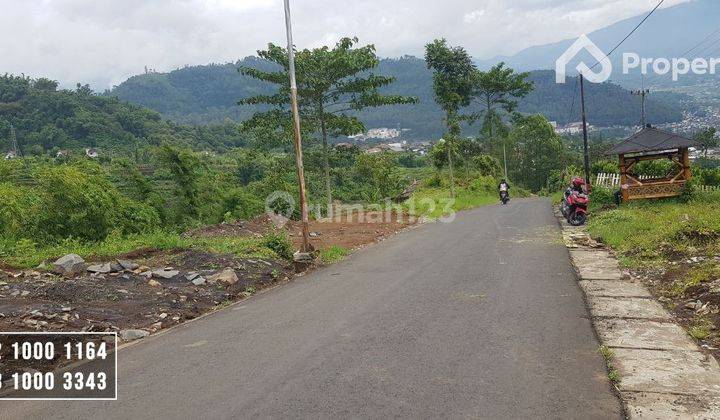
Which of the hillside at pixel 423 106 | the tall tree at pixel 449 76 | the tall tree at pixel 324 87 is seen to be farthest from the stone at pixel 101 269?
the hillside at pixel 423 106

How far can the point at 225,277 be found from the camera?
9.56 metres

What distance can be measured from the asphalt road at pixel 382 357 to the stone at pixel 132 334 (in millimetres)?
203

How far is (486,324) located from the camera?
643 cm

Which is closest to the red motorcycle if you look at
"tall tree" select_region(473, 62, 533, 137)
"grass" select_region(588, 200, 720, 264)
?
"grass" select_region(588, 200, 720, 264)

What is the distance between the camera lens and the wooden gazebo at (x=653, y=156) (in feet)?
57.5

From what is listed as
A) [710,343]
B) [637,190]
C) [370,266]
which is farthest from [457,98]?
[710,343]

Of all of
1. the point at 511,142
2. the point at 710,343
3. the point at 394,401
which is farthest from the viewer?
the point at 511,142

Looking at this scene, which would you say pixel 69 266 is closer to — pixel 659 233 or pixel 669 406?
pixel 669 406

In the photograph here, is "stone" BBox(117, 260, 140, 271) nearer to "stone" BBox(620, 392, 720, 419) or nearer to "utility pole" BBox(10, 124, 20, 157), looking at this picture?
"stone" BBox(620, 392, 720, 419)

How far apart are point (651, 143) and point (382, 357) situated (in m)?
16.4

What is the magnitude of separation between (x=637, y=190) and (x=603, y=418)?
16.4m

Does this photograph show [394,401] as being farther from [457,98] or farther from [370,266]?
[457,98]

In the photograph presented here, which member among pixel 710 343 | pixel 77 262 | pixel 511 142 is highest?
pixel 511 142

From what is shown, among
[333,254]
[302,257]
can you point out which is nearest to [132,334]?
[302,257]
